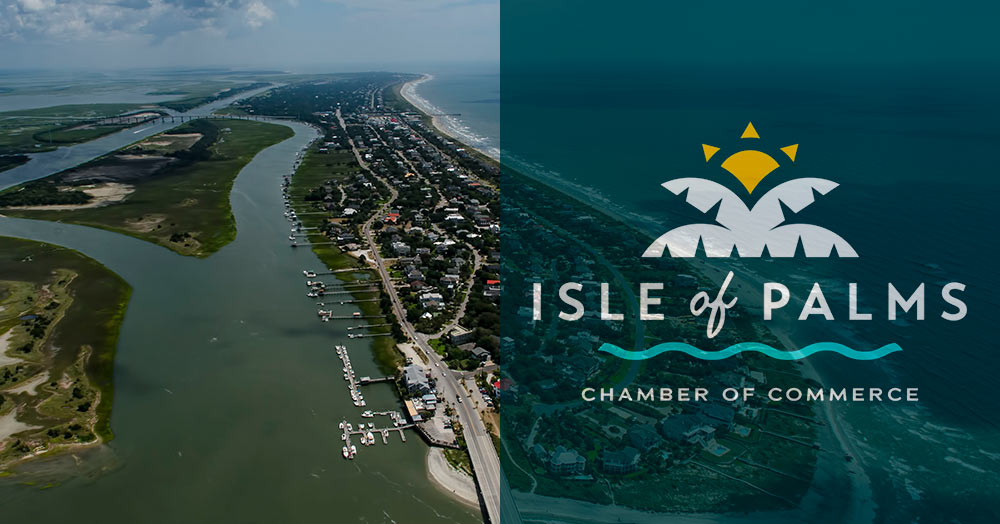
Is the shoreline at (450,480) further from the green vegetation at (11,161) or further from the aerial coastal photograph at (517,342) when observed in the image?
the green vegetation at (11,161)

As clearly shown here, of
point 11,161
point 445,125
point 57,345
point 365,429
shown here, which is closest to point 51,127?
point 11,161

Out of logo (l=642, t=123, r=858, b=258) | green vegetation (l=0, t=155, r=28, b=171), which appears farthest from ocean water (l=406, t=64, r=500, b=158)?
green vegetation (l=0, t=155, r=28, b=171)

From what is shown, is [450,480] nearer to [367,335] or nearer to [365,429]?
[365,429]

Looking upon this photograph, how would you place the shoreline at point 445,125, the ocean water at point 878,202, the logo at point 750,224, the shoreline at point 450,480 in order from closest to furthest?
the shoreline at point 450,480
the ocean water at point 878,202
the logo at point 750,224
the shoreline at point 445,125

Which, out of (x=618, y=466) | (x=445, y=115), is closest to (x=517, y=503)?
(x=618, y=466)

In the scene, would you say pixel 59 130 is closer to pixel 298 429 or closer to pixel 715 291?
pixel 298 429

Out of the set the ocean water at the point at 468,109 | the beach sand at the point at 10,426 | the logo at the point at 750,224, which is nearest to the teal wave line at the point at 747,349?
the logo at the point at 750,224

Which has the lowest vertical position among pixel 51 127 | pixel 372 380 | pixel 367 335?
pixel 372 380

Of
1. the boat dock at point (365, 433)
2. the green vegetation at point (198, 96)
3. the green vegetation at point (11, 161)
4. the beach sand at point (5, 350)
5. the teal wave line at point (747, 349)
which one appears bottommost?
the boat dock at point (365, 433)
